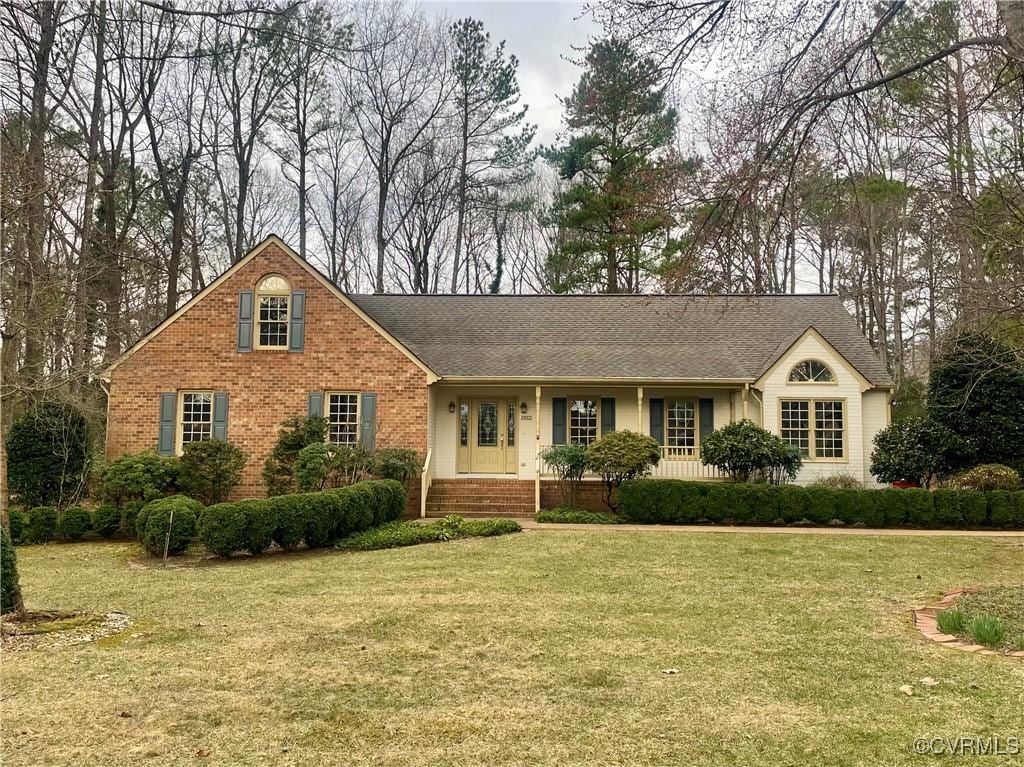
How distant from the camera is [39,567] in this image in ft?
33.9

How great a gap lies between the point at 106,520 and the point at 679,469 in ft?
41.1

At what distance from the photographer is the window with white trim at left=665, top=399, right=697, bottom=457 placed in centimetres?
1836

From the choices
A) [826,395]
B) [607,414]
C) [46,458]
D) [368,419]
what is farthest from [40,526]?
[826,395]

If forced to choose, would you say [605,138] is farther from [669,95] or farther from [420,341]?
[669,95]

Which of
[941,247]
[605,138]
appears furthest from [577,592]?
[605,138]

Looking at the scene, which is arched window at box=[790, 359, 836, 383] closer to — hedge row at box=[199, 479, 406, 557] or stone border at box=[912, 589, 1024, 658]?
stone border at box=[912, 589, 1024, 658]

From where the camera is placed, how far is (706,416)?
18.5m

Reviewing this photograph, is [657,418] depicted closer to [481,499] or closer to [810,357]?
[810,357]

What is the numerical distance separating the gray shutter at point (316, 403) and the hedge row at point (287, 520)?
437cm

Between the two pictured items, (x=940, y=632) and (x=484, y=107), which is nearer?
(x=940, y=632)

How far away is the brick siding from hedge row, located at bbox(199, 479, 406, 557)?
4.23m

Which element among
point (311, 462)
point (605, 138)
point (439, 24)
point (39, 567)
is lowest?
point (39, 567)

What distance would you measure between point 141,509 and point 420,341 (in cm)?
905

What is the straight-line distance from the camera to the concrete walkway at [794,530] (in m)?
13.3
